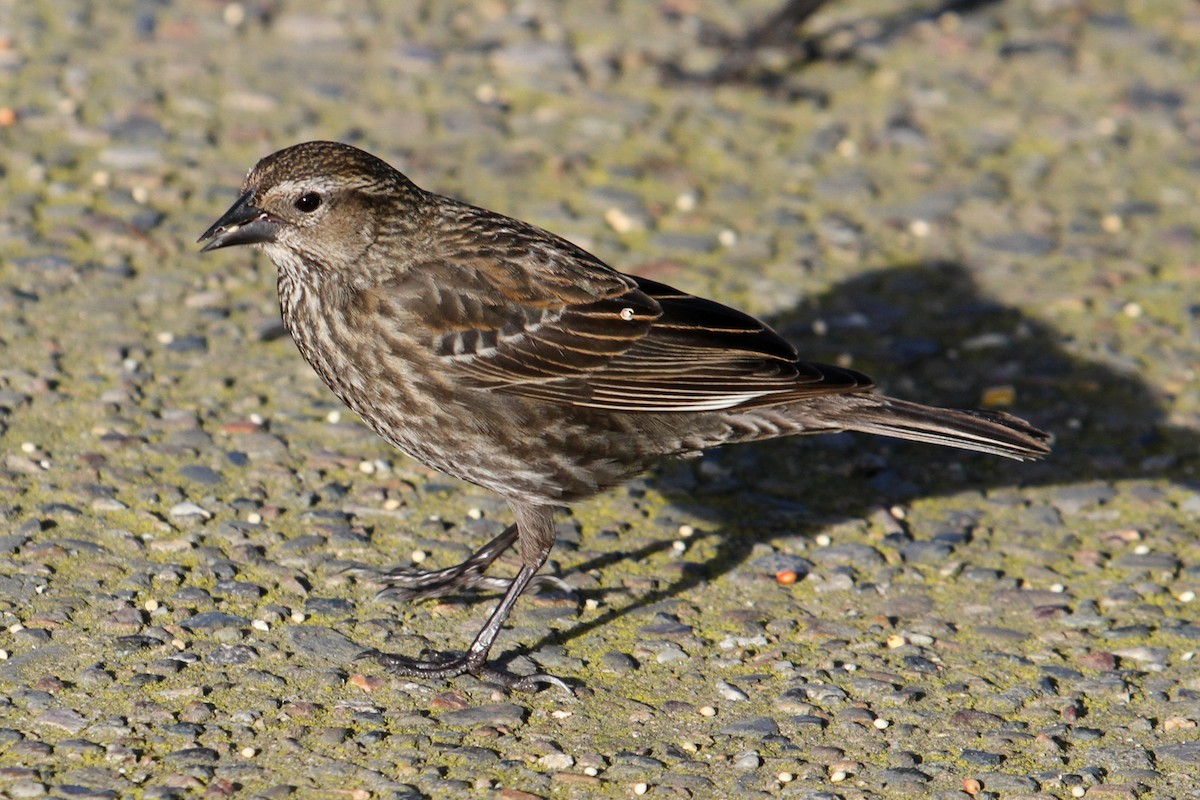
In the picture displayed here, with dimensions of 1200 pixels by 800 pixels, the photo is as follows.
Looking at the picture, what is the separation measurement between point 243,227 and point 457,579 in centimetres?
147

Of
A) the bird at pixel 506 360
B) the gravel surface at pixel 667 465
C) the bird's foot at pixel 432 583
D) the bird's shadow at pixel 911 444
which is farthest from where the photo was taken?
the bird's shadow at pixel 911 444

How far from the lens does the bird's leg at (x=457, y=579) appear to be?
558 cm

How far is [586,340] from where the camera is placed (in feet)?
18.4

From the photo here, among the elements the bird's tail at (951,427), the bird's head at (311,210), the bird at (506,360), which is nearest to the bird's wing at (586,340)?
the bird at (506,360)

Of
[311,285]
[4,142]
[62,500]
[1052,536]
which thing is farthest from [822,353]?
[4,142]

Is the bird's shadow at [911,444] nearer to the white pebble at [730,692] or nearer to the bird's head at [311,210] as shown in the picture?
the white pebble at [730,692]

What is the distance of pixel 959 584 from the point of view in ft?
19.3

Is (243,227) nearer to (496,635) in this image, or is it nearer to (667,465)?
(496,635)

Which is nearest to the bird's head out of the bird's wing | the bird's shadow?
the bird's wing

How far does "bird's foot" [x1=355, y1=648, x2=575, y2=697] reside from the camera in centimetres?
511

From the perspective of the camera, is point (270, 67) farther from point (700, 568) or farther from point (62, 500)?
point (700, 568)

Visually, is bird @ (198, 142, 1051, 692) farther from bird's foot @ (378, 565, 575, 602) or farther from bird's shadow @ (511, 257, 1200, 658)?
bird's shadow @ (511, 257, 1200, 658)

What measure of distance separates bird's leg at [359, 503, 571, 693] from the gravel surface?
0.26 feet

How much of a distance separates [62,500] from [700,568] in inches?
94.5
